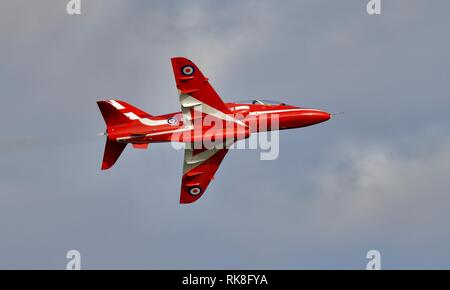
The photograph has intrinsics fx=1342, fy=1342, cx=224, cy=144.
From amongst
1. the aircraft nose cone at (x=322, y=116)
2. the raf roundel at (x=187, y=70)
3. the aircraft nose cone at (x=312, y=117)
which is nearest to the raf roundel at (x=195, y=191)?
the aircraft nose cone at (x=312, y=117)

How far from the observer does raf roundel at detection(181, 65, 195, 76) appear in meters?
75.9

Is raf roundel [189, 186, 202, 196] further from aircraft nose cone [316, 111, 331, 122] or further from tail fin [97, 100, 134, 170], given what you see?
aircraft nose cone [316, 111, 331, 122]

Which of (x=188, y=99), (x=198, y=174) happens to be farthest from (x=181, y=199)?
(x=188, y=99)

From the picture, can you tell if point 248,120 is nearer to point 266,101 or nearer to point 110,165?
point 266,101

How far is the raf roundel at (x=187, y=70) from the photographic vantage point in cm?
7594

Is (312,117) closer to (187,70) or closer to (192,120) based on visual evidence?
(192,120)

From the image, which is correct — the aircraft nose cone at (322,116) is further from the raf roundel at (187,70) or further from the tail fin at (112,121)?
the tail fin at (112,121)

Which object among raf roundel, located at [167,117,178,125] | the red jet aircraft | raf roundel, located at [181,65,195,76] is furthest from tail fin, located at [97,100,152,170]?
raf roundel, located at [181,65,195,76]

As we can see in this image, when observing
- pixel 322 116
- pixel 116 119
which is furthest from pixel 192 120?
pixel 322 116

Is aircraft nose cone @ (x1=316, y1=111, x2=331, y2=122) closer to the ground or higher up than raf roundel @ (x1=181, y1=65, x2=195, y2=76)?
closer to the ground

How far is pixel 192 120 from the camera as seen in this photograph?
76.5 m

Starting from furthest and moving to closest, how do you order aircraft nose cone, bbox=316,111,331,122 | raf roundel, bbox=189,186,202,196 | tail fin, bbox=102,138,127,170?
1. raf roundel, bbox=189,186,202,196
2. aircraft nose cone, bbox=316,111,331,122
3. tail fin, bbox=102,138,127,170

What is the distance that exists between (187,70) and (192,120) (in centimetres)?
288

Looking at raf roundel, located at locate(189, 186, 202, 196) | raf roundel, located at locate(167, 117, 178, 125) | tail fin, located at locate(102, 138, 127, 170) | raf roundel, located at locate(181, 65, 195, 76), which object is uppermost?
raf roundel, located at locate(181, 65, 195, 76)
